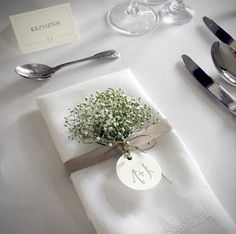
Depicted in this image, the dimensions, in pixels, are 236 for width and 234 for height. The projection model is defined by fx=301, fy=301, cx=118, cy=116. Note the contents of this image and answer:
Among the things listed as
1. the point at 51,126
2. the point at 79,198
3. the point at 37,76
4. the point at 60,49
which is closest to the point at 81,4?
the point at 60,49

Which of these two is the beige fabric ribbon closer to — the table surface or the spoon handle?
the table surface

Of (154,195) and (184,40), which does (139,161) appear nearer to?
(154,195)

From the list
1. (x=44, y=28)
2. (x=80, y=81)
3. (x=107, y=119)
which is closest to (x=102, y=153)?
(x=107, y=119)

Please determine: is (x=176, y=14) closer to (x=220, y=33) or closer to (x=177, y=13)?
(x=177, y=13)

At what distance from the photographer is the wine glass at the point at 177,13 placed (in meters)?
0.83

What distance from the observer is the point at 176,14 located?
85 centimetres

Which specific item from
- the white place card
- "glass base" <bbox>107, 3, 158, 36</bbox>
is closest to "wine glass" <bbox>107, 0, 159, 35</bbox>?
"glass base" <bbox>107, 3, 158, 36</bbox>

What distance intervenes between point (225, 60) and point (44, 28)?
44 centimetres

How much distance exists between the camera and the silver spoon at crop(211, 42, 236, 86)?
70 centimetres

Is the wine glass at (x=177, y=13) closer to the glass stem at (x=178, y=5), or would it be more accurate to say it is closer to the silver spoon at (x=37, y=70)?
the glass stem at (x=178, y=5)

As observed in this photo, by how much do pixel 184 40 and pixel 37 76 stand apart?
39 centimetres

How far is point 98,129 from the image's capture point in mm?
513

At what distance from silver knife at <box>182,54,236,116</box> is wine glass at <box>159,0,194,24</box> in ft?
0.56

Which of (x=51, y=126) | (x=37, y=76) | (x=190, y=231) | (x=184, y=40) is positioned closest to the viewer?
Result: (x=190, y=231)
